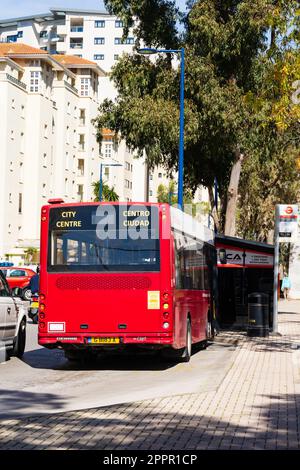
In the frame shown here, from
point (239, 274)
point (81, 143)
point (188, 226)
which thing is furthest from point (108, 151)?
point (188, 226)

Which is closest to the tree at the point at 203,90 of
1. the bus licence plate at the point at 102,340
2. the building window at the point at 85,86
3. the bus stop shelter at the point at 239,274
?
the bus stop shelter at the point at 239,274

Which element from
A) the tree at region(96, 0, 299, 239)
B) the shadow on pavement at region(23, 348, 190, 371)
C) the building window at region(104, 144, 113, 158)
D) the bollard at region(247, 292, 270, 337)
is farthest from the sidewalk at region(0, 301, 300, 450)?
the building window at region(104, 144, 113, 158)

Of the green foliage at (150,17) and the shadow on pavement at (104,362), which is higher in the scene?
the green foliage at (150,17)

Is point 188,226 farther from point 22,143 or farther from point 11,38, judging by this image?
point 11,38

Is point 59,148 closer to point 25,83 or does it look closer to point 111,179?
point 25,83

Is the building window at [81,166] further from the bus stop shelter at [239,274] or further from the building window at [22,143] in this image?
the bus stop shelter at [239,274]

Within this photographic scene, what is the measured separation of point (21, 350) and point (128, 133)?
15.8 meters

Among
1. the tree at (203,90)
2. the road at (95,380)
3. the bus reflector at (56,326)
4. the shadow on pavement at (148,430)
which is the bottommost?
the road at (95,380)

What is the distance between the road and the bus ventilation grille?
1449 mm

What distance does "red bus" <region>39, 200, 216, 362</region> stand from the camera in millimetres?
15961

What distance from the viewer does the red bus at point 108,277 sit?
15961mm

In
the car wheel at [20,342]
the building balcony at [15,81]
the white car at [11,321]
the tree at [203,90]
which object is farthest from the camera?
the building balcony at [15,81]

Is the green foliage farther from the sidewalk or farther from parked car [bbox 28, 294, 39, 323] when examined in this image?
the sidewalk
